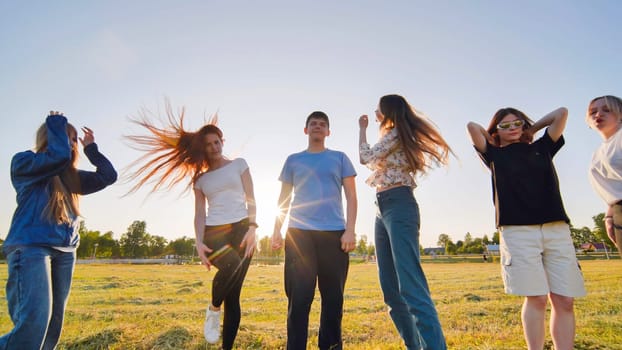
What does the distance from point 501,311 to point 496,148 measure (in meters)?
5.57

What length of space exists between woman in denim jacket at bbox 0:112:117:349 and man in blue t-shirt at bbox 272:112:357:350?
225cm

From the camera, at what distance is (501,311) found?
7625 mm

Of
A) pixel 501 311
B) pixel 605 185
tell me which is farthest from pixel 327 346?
pixel 501 311

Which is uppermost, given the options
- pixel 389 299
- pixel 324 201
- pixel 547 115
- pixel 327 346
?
pixel 547 115

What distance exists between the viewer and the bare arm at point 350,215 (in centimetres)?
388

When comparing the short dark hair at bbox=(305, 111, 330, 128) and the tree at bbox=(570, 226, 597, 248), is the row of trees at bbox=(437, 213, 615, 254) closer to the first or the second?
the tree at bbox=(570, 226, 597, 248)

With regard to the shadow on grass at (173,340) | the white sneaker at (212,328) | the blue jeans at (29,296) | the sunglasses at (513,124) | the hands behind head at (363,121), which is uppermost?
the hands behind head at (363,121)

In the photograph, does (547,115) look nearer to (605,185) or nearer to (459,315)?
(605,185)

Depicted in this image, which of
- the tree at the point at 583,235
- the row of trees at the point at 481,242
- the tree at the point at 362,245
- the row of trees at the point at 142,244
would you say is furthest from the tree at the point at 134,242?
the tree at the point at 583,235

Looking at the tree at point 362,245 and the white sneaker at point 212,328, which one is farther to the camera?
the tree at point 362,245

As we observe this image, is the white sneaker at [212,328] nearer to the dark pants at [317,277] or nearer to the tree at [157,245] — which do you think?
the dark pants at [317,277]

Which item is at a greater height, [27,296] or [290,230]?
[290,230]

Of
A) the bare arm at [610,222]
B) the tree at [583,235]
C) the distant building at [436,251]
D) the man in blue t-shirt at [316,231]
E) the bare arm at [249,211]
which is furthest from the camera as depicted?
the distant building at [436,251]

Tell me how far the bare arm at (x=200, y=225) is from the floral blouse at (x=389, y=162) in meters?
2.31
